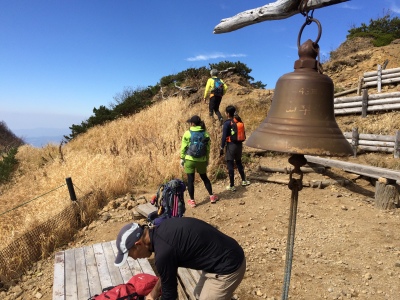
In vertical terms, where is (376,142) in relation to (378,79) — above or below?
below

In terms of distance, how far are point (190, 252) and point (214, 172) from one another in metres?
5.04

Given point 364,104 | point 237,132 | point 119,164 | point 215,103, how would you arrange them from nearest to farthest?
point 237,132
point 119,164
point 215,103
point 364,104

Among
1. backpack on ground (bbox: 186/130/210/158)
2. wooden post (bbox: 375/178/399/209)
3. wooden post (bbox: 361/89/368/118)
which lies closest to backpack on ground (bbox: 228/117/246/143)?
backpack on ground (bbox: 186/130/210/158)

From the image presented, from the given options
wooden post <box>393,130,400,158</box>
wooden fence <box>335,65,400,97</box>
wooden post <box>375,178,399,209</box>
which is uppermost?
wooden fence <box>335,65,400,97</box>

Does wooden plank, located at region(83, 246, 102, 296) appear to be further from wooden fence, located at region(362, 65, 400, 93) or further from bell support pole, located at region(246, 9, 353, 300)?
wooden fence, located at region(362, 65, 400, 93)

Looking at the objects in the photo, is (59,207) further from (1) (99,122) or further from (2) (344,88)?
(2) (344,88)

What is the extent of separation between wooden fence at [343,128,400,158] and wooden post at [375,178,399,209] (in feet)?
6.33

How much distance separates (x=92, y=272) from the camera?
3080mm

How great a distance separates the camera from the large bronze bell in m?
1.29

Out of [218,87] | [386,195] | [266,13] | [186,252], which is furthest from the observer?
[218,87]

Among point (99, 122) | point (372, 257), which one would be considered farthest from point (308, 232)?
point (99, 122)

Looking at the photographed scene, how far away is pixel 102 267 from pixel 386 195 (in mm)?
5074

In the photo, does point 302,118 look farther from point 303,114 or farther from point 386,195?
point 386,195

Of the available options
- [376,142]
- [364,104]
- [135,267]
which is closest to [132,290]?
[135,267]
